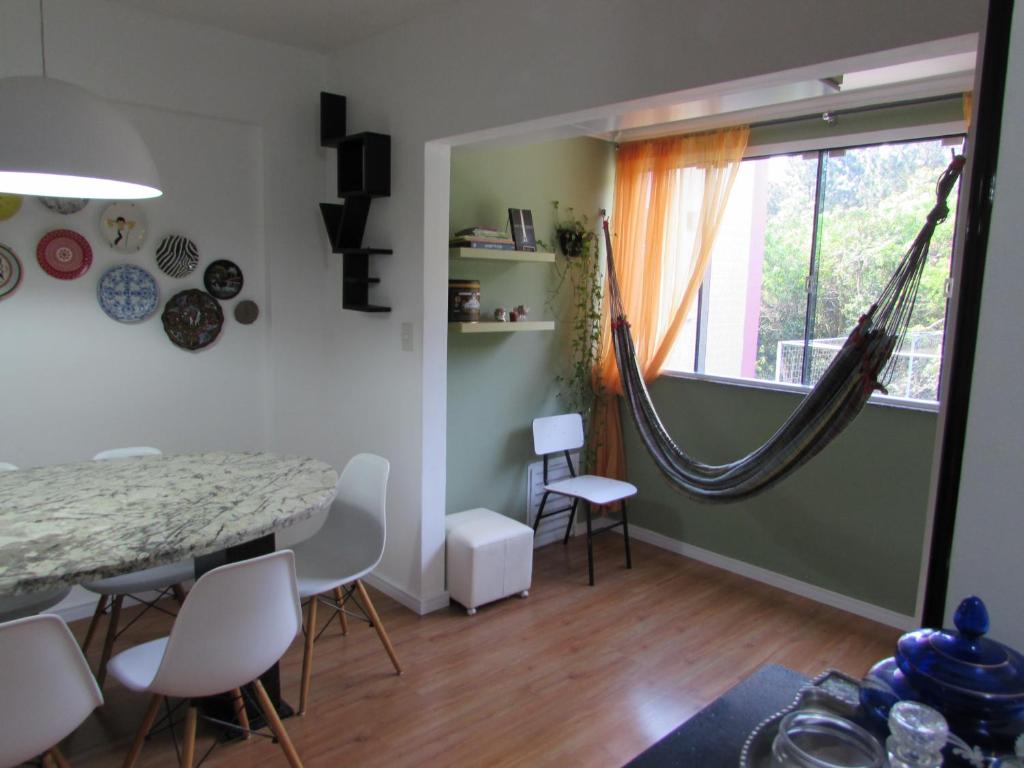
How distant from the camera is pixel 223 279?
3.36 metres

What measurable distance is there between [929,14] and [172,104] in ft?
9.38

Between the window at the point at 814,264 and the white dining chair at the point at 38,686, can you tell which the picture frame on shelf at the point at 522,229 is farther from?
the white dining chair at the point at 38,686

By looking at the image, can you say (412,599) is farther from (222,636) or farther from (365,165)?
(365,165)

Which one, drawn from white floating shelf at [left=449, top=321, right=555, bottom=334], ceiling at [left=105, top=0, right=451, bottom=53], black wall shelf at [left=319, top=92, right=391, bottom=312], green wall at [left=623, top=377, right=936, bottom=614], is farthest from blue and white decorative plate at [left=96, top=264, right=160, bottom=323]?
green wall at [left=623, top=377, right=936, bottom=614]

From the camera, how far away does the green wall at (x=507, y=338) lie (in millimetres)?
3605

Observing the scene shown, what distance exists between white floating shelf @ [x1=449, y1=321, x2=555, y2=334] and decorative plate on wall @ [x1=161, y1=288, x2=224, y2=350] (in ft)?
3.70

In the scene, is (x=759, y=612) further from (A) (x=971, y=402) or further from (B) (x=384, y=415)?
(A) (x=971, y=402)

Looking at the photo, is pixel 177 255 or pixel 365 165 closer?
pixel 365 165

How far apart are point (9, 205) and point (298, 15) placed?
4.48ft

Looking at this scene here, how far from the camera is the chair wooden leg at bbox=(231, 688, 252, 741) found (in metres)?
2.13

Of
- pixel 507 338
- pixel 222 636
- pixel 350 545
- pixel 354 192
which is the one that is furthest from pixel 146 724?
pixel 507 338

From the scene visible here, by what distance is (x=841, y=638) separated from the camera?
3074 millimetres

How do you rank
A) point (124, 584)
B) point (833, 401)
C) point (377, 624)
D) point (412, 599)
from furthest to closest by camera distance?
point (412, 599)
point (377, 624)
point (833, 401)
point (124, 584)

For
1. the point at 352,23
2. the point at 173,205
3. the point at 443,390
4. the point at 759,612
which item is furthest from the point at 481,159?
the point at 759,612
